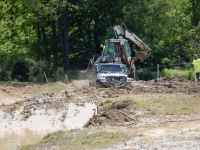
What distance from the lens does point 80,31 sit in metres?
47.2

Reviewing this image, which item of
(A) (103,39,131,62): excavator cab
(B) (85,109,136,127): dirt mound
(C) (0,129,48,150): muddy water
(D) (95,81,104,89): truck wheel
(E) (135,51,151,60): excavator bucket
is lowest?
(C) (0,129,48,150): muddy water

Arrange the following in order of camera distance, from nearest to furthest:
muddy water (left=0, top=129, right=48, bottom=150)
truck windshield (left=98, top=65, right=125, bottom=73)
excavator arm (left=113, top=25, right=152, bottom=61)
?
muddy water (left=0, top=129, right=48, bottom=150), truck windshield (left=98, top=65, right=125, bottom=73), excavator arm (left=113, top=25, right=152, bottom=61)

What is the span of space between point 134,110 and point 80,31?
26.9m

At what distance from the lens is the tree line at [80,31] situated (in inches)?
1581

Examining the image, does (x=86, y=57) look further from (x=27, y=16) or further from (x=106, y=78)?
(x=106, y=78)

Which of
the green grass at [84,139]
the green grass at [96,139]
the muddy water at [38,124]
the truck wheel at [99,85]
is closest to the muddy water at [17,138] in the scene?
the muddy water at [38,124]

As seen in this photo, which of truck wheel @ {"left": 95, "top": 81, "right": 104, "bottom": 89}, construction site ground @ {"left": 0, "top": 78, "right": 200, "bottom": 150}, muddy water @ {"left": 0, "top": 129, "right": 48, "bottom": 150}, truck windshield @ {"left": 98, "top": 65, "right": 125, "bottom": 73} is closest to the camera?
construction site ground @ {"left": 0, "top": 78, "right": 200, "bottom": 150}

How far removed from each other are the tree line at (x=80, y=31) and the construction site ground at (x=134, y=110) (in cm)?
802

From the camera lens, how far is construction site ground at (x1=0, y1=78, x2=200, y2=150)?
1499 cm

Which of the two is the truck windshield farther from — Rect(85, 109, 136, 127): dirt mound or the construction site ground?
Rect(85, 109, 136, 127): dirt mound

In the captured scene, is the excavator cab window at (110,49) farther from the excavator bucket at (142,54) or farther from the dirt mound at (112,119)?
the dirt mound at (112,119)

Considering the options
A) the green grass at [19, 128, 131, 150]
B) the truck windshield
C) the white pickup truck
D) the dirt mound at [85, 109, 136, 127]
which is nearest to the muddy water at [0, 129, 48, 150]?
the green grass at [19, 128, 131, 150]

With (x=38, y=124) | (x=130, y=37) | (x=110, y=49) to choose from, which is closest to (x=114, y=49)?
(x=110, y=49)

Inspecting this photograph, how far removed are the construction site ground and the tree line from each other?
8.02 metres
